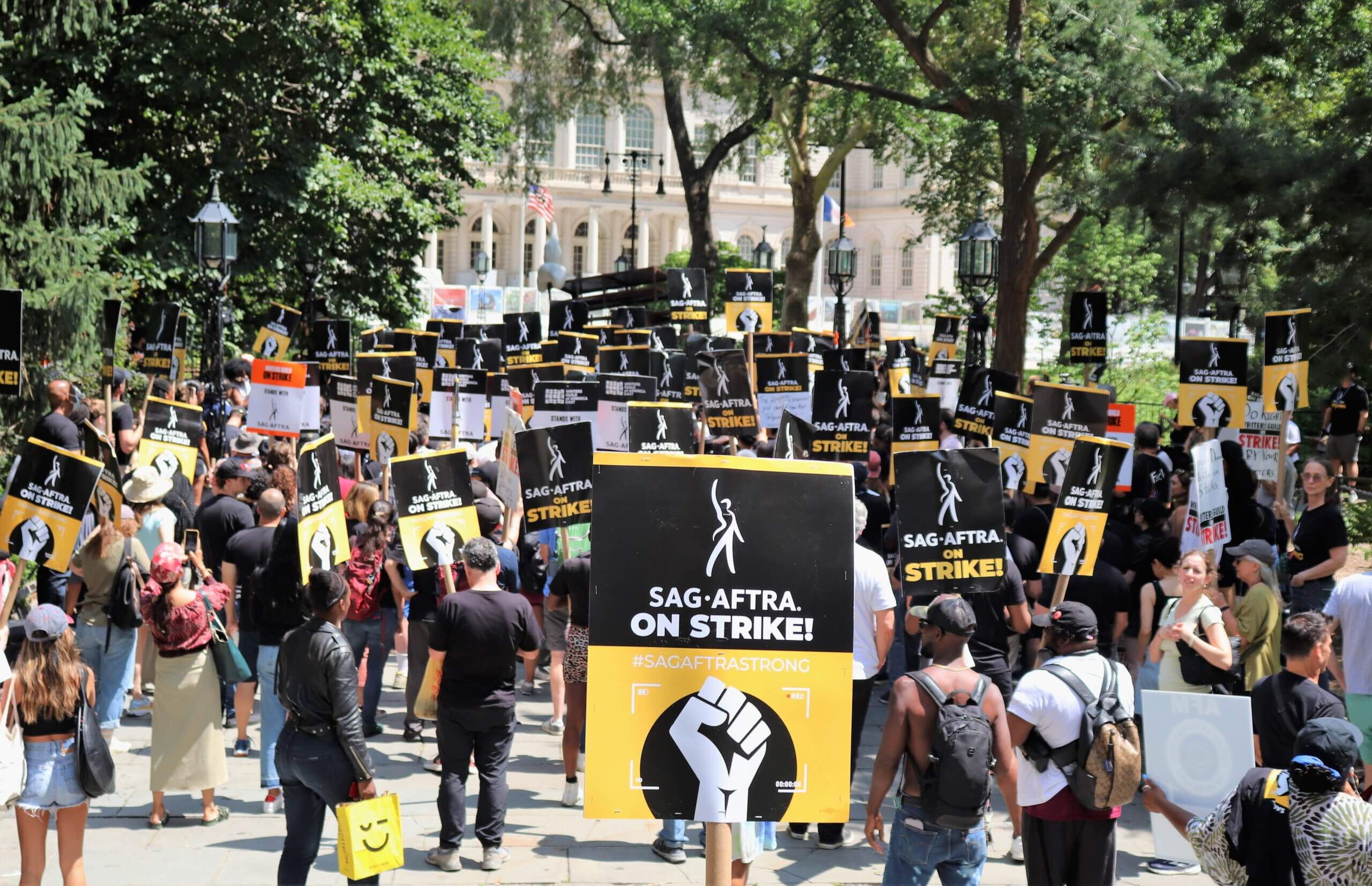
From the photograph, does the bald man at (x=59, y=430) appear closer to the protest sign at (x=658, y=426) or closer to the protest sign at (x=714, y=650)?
the protest sign at (x=658, y=426)

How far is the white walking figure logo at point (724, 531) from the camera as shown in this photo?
3971mm

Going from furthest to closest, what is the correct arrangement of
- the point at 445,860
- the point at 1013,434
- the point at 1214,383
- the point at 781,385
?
the point at 781,385, the point at 1214,383, the point at 1013,434, the point at 445,860

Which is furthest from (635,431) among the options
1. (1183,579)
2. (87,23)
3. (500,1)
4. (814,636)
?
(500,1)

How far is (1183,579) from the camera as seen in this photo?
23.9ft

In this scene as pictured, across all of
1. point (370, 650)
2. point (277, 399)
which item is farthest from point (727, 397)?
point (370, 650)

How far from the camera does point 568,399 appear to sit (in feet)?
38.8

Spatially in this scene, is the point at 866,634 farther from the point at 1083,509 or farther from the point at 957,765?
the point at 957,765

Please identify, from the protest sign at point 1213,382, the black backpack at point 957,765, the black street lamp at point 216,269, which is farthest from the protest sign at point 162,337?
the black backpack at point 957,765

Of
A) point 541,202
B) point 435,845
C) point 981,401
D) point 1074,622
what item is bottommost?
point 435,845

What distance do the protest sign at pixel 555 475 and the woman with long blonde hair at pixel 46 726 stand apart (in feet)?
10.2

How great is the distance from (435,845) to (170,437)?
14.4ft

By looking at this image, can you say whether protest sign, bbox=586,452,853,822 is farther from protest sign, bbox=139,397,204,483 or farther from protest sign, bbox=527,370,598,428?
protest sign, bbox=527,370,598,428

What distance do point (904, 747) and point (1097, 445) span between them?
336 centimetres

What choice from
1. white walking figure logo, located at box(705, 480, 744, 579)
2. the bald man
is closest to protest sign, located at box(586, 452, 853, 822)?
white walking figure logo, located at box(705, 480, 744, 579)
